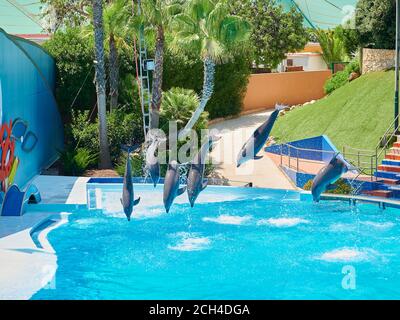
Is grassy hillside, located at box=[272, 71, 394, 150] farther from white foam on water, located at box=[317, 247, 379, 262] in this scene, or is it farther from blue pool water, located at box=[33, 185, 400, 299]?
white foam on water, located at box=[317, 247, 379, 262]

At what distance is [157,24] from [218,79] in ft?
35.1

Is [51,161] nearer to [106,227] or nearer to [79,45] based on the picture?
[79,45]

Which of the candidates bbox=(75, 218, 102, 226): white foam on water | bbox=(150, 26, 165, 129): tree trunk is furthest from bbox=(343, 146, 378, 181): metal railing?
bbox=(75, 218, 102, 226): white foam on water

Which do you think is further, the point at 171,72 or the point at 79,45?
the point at 171,72

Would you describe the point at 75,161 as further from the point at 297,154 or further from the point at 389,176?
the point at 389,176

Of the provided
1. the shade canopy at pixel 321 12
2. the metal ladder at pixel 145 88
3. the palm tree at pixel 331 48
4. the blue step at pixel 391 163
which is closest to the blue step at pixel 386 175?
the blue step at pixel 391 163

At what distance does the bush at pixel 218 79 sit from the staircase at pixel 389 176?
36.0 ft

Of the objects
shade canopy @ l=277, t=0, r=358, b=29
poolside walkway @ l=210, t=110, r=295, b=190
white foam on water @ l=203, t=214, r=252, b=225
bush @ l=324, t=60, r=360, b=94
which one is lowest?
white foam on water @ l=203, t=214, r=252, b=225

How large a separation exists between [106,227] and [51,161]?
338 inches

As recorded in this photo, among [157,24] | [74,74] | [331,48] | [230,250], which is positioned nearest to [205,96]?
[157,24]

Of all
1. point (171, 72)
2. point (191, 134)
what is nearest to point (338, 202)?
point (191, 134)

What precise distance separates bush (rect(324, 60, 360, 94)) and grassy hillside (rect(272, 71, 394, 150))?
158cm

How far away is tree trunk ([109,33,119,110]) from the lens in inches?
1037

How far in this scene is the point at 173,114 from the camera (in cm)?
2608
